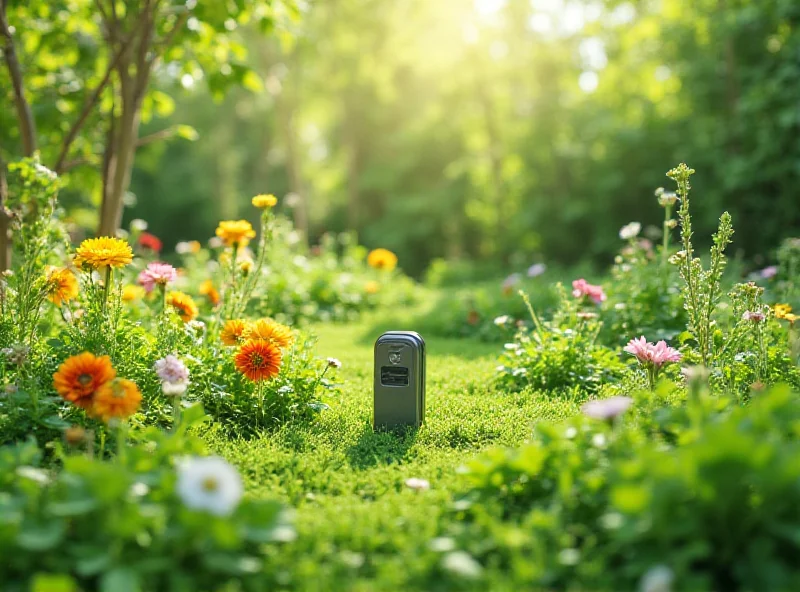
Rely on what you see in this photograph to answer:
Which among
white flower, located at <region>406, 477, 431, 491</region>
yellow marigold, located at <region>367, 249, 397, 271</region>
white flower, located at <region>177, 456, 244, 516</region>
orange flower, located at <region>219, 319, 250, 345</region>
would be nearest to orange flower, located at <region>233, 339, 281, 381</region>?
orange flower, located at <region>219, 319, 250, 345</region>

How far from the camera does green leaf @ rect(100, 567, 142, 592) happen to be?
6.70 ft

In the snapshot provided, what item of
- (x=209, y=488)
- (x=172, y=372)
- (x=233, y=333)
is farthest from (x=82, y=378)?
(x=233, y=333)

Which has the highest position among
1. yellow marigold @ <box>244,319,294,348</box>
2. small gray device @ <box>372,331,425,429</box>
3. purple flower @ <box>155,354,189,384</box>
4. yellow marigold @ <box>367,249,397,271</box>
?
yellow marigold @ <box>367,249,397,271</box>

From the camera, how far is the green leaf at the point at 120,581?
204 centimetres

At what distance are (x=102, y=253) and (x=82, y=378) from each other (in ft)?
3.34

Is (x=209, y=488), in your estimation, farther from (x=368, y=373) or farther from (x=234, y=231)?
(x=368, y=373)

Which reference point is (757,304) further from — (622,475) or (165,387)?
(165,387)

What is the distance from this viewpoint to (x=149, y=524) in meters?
2.30

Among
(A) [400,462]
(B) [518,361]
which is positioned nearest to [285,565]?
(A) [400,462]

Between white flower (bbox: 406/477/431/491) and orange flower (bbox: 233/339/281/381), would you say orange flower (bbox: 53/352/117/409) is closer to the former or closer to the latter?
orange flower (bbox: 233/339/281/381)

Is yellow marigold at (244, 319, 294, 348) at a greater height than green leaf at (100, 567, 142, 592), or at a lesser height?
greater

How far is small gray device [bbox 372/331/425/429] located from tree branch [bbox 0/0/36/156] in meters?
3.46

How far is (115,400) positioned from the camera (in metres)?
2.80

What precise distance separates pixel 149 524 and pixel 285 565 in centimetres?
46
